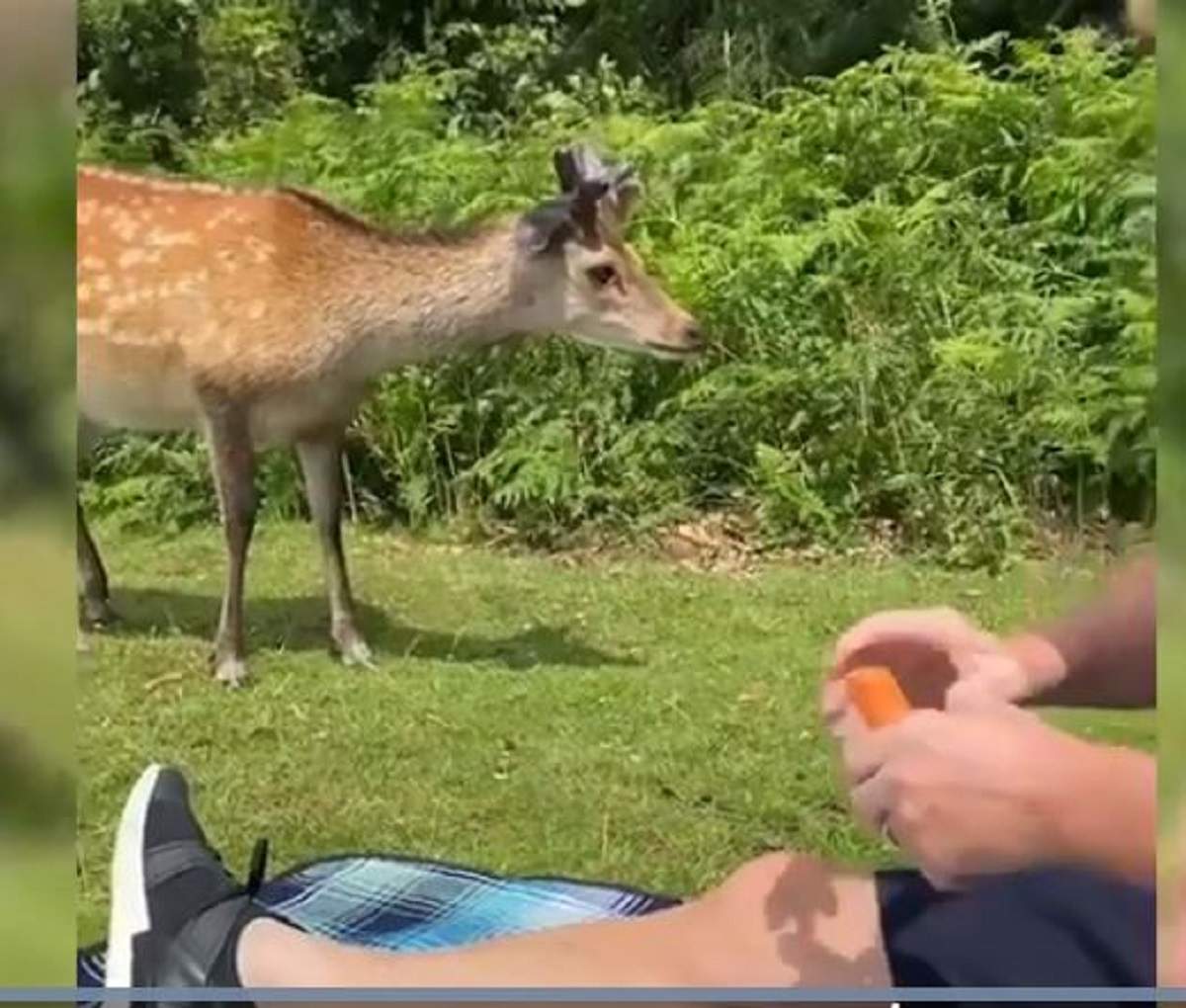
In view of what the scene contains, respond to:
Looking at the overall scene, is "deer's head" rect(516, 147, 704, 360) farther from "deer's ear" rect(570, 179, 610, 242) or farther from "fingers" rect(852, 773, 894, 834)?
"fingers" rect(852, 773, 894, 834)

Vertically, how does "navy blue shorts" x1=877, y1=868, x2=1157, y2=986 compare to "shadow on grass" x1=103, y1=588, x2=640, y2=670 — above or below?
below

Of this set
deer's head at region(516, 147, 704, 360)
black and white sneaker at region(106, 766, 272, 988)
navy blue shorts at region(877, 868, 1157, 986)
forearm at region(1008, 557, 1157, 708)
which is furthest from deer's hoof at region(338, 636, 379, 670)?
forearm at region(1008, 557, 1157, 708)

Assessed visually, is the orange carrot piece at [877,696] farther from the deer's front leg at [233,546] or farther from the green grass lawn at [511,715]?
the deer's front leg at [233,546]

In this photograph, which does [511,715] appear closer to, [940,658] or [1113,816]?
[940,658]

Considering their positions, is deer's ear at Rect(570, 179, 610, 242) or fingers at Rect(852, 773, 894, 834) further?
deer's ear at Rect(570, 179, 610, 242)

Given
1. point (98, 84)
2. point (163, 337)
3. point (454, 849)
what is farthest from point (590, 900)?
point (98, 84)

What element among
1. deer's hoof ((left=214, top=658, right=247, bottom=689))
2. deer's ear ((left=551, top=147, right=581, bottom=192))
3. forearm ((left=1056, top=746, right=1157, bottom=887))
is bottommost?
forearm ((left=1056, top=746, right=1157, bottom=887))

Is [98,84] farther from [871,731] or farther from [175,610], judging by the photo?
[871,731]
